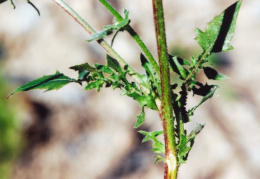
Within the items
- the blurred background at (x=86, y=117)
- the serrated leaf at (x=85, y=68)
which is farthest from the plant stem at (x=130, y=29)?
the blurred background at (x=86, y=117)

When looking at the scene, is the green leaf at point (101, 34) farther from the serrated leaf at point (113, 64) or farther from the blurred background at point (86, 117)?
the blurred background at point (86, 117)

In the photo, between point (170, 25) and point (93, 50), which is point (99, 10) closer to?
point (93, 50)

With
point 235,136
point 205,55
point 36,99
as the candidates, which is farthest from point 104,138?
point 205,55

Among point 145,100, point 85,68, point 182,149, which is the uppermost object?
point 85,68

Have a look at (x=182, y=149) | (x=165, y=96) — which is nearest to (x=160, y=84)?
(x=165, y=96)

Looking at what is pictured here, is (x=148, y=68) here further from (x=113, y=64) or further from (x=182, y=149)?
(x=182, y=149)
